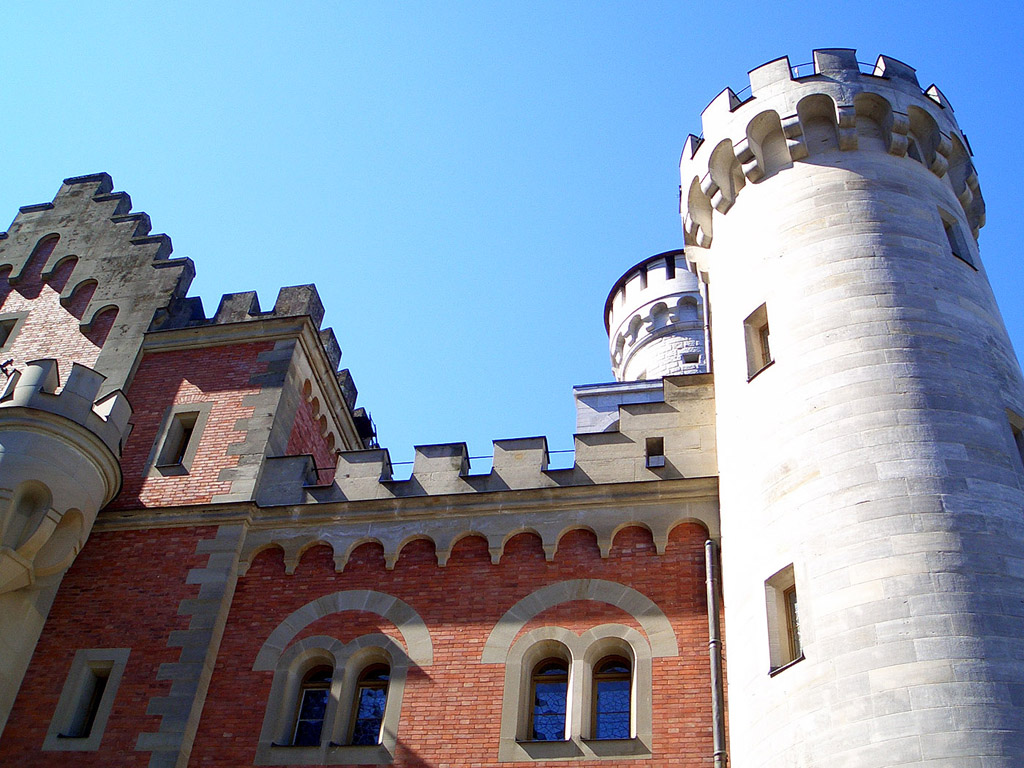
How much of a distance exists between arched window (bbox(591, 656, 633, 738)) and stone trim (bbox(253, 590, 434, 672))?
2298 mm

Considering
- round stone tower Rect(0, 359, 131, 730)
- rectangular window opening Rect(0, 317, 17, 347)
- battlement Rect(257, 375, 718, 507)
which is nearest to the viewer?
round stone tower Rect(0, 359, 131, 730)

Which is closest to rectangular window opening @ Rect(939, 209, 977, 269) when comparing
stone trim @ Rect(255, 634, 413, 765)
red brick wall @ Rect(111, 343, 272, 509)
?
stone trim @ Rect(255, 634, 413, 765)

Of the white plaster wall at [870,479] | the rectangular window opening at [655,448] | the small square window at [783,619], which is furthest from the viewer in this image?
the rectangular window opening at [655,448]

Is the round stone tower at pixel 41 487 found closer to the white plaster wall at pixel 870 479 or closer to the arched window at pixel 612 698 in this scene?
the arched window at pixel 612 698

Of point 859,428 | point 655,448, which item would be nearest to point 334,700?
point 655,448

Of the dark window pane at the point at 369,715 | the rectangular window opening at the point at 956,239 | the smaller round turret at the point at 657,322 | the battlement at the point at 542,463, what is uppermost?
the smaller round turret at the point at 657,322

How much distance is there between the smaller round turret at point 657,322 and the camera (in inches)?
1213

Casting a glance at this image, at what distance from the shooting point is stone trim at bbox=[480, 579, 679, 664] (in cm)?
1411

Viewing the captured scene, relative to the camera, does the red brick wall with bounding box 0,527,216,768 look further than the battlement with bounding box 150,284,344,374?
No

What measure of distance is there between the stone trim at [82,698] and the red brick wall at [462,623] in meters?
1.36

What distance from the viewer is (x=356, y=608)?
50.9ft

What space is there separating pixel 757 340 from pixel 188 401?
990 cm

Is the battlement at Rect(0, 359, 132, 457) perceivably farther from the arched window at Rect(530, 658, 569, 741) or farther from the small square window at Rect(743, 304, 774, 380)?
the small square window at Rect(743, 304, 774, 380)

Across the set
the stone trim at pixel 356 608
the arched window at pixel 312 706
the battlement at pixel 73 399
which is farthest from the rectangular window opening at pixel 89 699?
the battlement at pixel 73 399
